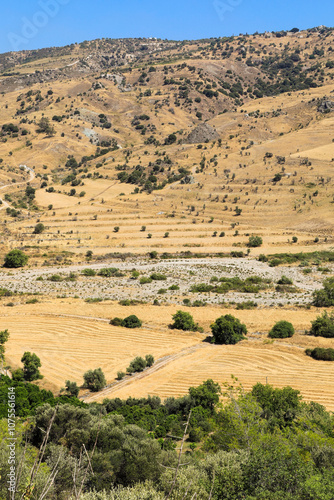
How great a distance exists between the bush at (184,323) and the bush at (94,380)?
1098 centimetres

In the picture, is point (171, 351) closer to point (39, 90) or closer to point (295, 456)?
point (295, 456)

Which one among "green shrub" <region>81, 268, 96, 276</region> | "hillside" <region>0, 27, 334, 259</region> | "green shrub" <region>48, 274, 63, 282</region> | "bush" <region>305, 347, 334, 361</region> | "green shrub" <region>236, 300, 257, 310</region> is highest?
"hillside" <region>0, 27, 334, 259</region>

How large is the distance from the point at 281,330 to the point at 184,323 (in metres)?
7.71

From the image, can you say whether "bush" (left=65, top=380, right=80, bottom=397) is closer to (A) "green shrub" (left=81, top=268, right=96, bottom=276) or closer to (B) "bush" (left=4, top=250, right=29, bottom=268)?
(A) "green shrub" (left=81, top=268, right=96, bottom=276)

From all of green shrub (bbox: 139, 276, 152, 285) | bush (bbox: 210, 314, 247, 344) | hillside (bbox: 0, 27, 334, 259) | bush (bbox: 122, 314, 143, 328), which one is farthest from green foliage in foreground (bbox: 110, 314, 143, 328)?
hillside (bbox: 0, 27, 334, 259)

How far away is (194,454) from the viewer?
600 inches

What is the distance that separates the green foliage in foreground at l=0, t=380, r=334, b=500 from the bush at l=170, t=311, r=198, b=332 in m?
13.1

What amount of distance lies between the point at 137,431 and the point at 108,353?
44.8ft

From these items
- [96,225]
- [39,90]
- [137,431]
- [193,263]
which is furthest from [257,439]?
[39,90]

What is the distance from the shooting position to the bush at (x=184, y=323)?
33375mm

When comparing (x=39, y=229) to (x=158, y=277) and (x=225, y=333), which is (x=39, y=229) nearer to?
(x=158, y=277)

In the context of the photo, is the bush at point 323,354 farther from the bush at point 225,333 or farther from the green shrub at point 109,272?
the green shrub at point 109,272

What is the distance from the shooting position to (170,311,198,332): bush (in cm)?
3338

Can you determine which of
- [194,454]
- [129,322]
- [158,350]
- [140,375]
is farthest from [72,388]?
[129,322]
